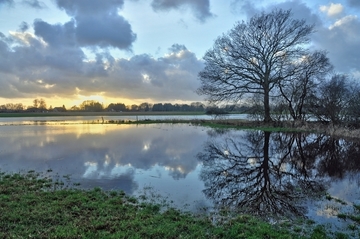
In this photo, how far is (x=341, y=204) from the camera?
679 cm

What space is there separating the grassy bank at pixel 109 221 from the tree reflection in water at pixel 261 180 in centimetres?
107

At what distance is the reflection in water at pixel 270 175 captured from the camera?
676 centimetres

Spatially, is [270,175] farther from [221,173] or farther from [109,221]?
[109,221]

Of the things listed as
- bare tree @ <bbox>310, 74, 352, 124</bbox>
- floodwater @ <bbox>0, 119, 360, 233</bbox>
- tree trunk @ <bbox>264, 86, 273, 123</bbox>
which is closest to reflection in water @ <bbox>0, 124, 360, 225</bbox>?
floodwater @ <bbox>0, 119, 360, 233</bbox>

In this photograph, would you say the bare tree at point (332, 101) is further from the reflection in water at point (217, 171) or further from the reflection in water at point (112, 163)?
the reflection in water at point (112, 163)

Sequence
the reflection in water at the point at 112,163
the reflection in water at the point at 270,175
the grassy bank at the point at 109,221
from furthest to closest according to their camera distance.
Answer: the reflection in water at the point at 112,163
the reflection in water at the point at 270,175
the grassy bank at the point at 109,221

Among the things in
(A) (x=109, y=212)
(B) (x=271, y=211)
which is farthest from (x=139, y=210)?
(B) (x=271, y=211)

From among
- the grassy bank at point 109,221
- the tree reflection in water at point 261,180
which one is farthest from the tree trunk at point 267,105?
the grassy bank at point 109,221

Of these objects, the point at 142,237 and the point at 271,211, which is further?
the point at 271,211

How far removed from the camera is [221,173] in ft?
33.0

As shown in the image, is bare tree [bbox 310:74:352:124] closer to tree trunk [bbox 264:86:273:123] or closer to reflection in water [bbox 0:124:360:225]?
tree trunk [bbox 264:86:273:123]

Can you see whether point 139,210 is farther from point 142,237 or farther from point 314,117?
point 314,117

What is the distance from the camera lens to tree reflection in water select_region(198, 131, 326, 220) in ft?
21.8

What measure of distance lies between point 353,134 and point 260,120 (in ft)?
42.4
